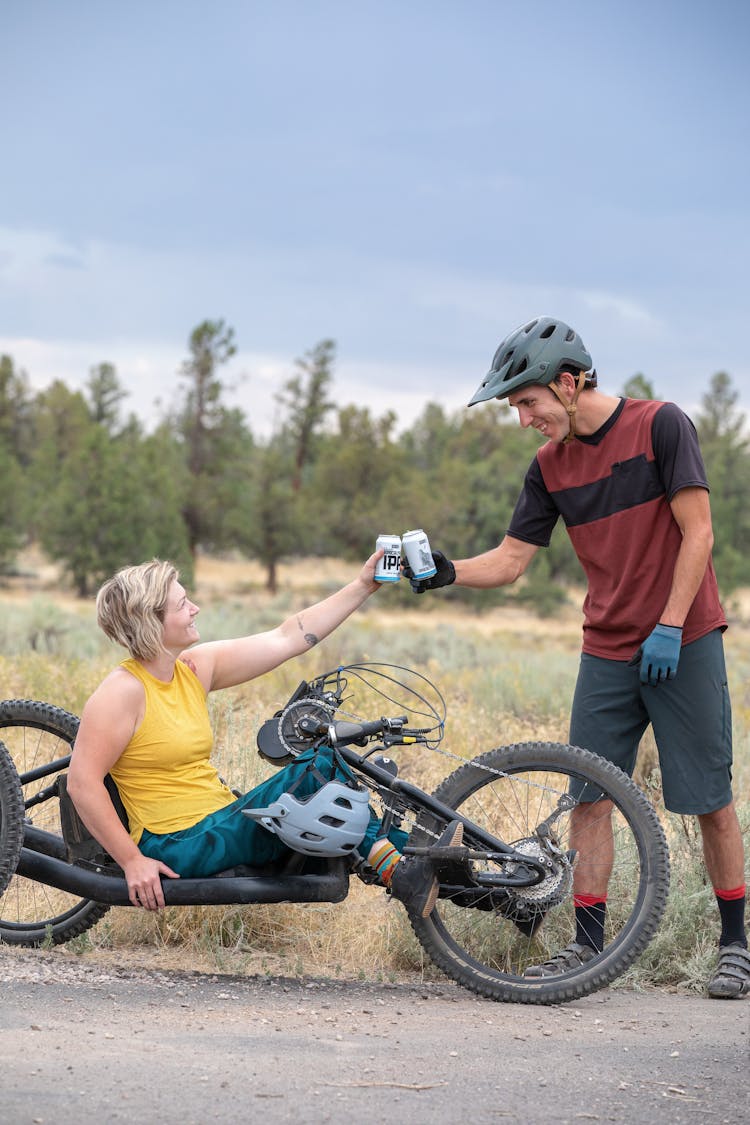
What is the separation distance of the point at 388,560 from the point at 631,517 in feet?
2.99

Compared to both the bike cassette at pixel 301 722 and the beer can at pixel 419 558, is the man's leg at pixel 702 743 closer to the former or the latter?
the beer can at pixel 419 558

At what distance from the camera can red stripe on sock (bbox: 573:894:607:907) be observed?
459 centimetres

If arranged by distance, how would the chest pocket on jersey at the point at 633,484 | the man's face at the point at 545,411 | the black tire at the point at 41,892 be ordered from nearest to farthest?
the chest pocket on jersey at the point at 633,484 → the man's face at the point at 545,411 → the black tire at the point at 41,892

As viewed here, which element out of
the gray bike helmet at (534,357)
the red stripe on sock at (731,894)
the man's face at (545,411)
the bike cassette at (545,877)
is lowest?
the red stripe on sock at (731,894)

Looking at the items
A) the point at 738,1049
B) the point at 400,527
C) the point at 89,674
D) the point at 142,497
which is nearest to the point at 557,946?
the point at 738,1049

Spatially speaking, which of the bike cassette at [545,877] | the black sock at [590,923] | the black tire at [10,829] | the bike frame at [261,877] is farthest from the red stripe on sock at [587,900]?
the black tire at [10,829]

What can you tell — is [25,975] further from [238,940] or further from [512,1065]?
[512,1065]

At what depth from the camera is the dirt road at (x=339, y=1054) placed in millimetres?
3127

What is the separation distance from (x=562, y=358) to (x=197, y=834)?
219 cm

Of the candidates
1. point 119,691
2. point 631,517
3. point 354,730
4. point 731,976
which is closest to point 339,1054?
point 354,730

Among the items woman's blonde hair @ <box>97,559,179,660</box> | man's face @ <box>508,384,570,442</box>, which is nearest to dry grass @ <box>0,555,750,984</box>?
woman's blonde hair @ <box>97,559,179,660</box>

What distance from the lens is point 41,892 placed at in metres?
5.30

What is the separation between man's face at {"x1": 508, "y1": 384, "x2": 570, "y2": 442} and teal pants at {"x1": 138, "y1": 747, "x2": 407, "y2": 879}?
148 centimetres

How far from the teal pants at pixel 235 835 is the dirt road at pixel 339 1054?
1.40ft
